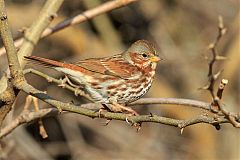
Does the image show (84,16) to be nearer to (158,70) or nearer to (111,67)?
(111,67)

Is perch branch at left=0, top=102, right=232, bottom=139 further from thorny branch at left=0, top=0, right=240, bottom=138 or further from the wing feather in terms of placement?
the wing feather

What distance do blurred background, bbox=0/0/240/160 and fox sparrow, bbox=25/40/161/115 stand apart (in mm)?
2715

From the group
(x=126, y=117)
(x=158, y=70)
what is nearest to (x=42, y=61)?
(x=126, y=117)

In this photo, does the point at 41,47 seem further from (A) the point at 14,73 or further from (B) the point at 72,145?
(A) the point at 14,73

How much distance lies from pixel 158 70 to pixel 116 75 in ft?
12.8

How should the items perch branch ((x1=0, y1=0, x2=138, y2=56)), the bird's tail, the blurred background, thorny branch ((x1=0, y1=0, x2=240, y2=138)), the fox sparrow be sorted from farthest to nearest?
the blurred background
perch branch ((x1=0, y1=0, x2=138, y2=56))
the fox sparrow
the bird's tail
thorny branch ((x1=0, y1=0, x2=240, y2=138))

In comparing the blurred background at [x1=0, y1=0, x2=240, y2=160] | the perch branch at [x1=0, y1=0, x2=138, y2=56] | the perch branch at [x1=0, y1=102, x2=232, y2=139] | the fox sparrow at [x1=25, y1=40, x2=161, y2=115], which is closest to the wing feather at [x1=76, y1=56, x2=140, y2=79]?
the fox sparrow at [x1=25, y1=40, x2=161, y2=115]

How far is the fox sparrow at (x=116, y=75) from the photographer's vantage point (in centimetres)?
405

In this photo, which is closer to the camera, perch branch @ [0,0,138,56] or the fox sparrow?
the fox sparrow

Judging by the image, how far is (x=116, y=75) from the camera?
4234 mm

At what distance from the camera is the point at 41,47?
8.05m

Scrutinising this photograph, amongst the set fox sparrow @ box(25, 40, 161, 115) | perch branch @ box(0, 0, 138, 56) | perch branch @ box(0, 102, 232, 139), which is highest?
perch branch @ box(0, 0, 138, 56)

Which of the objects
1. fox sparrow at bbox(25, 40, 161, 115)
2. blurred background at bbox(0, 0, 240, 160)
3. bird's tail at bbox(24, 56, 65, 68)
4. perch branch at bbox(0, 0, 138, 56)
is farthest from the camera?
blurred background at bbox(0, 0, 240, 160)

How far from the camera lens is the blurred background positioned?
24.5 feet
